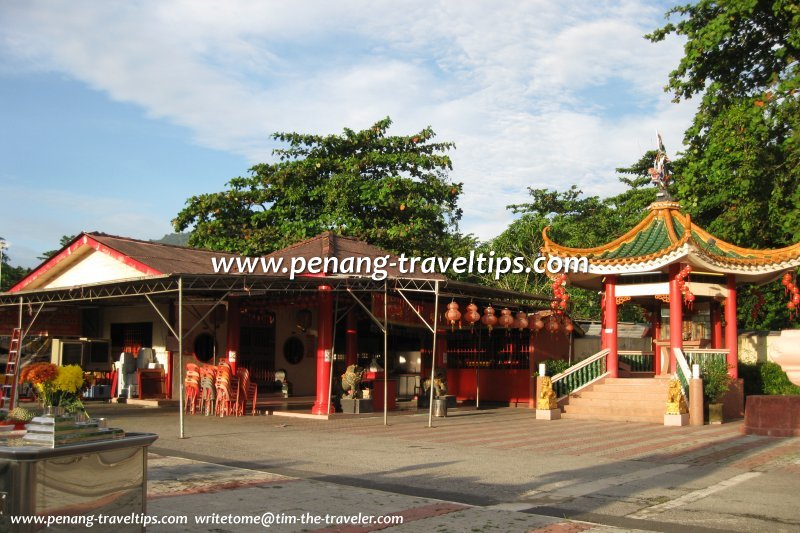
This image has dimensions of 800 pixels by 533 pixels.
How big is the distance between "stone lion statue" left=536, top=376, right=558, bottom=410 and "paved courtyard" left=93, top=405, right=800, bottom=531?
212cm

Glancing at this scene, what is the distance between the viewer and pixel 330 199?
1090 inches

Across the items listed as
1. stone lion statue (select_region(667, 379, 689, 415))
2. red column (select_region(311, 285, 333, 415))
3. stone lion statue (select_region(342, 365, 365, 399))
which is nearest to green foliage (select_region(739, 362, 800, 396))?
stone lion statue (select_region(667, 379, 689, 415))

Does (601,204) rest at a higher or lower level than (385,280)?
higher

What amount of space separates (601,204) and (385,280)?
28.3 meters

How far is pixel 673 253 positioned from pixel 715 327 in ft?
14.6

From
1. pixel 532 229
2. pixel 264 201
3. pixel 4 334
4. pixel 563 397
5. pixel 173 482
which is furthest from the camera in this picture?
pixel 532 229

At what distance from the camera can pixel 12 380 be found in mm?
16422

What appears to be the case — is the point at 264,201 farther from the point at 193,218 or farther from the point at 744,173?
the point at 744,173

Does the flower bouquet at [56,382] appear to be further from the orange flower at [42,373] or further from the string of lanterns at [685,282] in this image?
the string of lanterns at [685,282]

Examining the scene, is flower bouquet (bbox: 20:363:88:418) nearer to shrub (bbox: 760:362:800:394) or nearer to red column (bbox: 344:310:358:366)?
red column (bbox: 344:310:358:366)

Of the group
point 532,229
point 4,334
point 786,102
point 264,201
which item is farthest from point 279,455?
point 532,229

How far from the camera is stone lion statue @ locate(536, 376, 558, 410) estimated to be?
1822cm

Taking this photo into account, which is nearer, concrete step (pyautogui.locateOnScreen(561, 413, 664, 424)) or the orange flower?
the orange flower

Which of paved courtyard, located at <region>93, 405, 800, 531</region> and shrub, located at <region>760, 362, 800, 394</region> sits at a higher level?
shrub, located at <region>760, 362, 800, 394</region>
